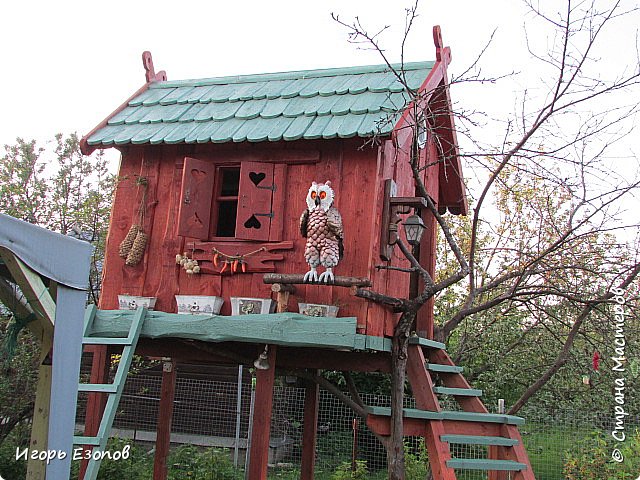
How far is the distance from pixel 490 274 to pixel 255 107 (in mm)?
7128

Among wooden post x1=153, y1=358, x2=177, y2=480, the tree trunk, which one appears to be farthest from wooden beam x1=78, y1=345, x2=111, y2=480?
the tree trunk

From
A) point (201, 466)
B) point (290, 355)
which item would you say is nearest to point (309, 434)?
point (290, 355)

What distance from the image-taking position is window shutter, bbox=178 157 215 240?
579cm

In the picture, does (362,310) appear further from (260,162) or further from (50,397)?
(50,397)

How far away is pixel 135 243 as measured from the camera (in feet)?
20.7

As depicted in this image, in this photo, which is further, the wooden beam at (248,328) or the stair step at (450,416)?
the stair step at (450,416)

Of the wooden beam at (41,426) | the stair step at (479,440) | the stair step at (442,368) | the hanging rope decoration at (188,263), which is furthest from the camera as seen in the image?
the stair step at (442,368)

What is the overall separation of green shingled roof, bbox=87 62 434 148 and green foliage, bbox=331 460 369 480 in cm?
526

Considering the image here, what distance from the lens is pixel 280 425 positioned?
1084 cm

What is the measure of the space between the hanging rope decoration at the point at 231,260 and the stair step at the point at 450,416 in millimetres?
1658

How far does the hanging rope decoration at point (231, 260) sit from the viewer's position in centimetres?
593

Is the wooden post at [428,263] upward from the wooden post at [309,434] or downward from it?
upward

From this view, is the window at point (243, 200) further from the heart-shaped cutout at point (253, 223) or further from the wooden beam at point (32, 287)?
the wooden beam at point (32, 287)

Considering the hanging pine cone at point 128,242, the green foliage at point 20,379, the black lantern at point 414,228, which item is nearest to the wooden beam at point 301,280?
the black lantern at point 414,228
